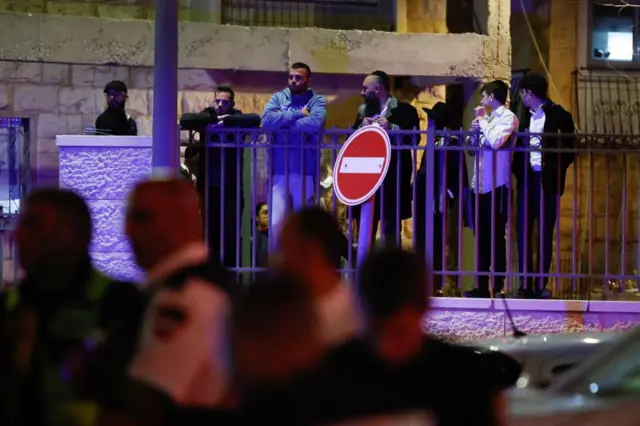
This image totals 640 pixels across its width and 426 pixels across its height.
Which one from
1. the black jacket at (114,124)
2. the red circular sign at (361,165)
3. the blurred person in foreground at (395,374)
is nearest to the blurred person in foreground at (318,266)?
the blurred person in foreground at (395,374)

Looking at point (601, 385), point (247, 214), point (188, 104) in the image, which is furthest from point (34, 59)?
point (601, 385)

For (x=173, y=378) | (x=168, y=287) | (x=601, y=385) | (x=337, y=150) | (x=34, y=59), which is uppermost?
(x=34, y=59)

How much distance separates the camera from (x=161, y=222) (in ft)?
10.5

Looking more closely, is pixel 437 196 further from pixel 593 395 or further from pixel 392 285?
pixel 392 285

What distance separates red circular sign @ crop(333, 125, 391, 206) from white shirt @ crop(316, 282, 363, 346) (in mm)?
5042

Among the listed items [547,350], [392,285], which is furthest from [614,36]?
[392,285]

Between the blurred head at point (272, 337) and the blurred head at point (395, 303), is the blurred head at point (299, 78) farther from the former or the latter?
the blurred head at point (272, 337)

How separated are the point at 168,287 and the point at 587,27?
11553 mm

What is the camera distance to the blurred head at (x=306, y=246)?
3.15 meters

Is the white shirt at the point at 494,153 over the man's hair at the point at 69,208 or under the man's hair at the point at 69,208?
over

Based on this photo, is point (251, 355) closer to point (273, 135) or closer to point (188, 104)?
point (273, 135)

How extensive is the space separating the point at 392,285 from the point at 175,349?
601 mm

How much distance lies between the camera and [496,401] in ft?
9.41

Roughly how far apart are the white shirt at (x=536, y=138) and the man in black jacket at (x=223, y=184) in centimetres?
227
